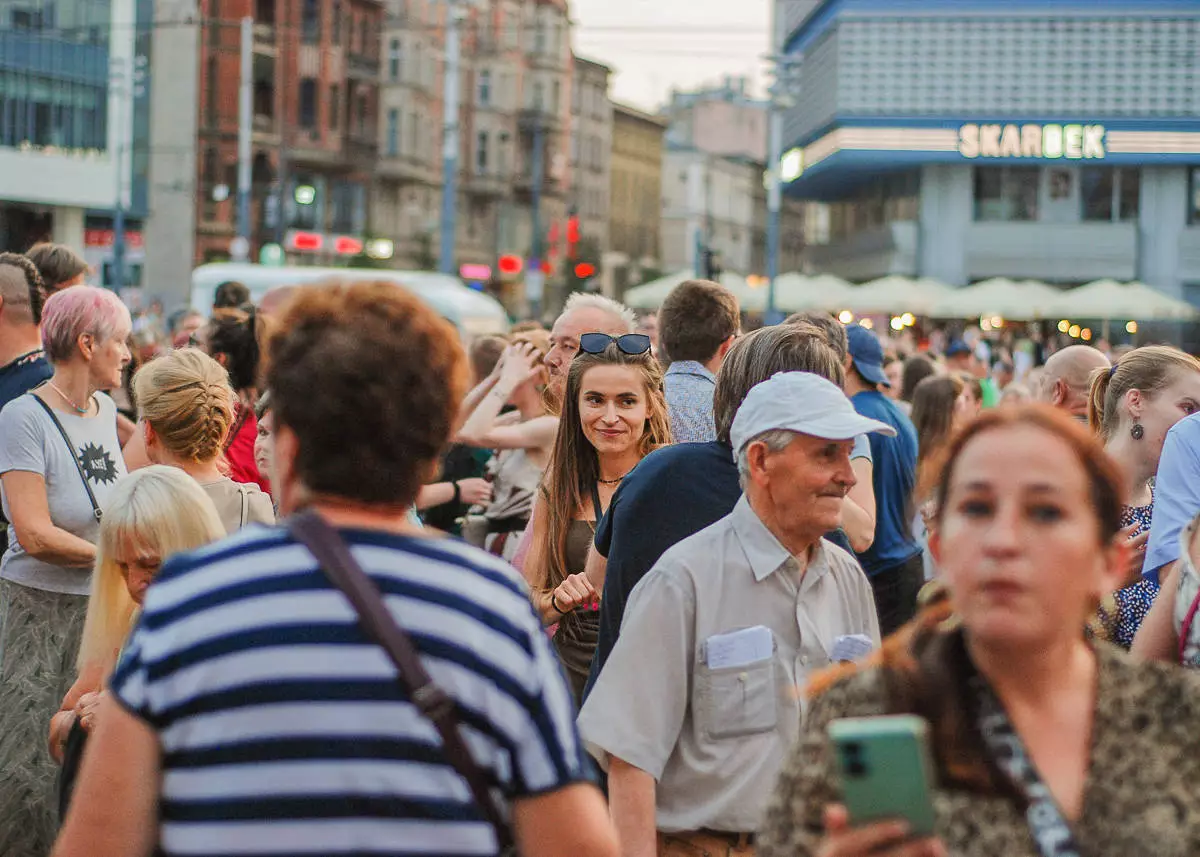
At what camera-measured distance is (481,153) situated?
91125 millimetres

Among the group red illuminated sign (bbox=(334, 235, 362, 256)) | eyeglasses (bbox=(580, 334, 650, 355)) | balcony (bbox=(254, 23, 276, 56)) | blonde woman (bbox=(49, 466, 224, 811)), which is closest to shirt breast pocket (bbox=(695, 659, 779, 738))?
blonde woman (bbox=(49, 466, 224, 811))

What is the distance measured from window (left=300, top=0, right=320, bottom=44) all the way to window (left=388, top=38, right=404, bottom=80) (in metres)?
8.95

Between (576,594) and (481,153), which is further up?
(481,153)

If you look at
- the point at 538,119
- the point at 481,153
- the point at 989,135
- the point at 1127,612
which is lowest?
the point at 1127,612

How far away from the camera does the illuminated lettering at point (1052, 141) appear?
186ft

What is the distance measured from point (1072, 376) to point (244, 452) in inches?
135

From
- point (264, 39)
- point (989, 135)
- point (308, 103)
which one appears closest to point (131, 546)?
point (989, 135)

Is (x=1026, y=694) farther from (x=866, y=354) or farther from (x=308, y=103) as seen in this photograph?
(x=308, y=103)

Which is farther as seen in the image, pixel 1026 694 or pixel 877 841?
pixel 1026 694

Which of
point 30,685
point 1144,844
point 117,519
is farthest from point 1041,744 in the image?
point 30,685

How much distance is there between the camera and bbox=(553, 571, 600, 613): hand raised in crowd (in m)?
5.82

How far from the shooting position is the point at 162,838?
282 centimetres

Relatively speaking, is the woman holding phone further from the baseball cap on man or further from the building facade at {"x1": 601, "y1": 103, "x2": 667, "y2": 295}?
the building facade at {"x1": 601, "y1": 103, "x2": 667, "y2": 295}

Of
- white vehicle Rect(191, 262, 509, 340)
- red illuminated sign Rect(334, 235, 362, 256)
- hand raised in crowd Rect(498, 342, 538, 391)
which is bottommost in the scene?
hand raised in crowd Rect(498, 342, 538, 391)
